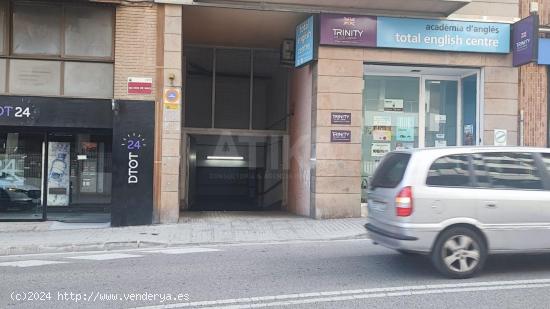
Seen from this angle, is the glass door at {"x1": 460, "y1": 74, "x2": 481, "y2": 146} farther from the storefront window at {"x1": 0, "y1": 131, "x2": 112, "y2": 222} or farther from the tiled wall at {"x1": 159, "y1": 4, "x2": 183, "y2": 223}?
the storefront window at {"x1": 0, "y1": 131, "x2": 112, "y2": 222}

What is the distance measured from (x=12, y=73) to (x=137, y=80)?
286 cm

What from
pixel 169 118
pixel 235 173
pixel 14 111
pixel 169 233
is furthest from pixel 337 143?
pixel 235 173

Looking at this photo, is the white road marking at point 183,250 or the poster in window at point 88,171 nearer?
the white road marking at point 183,250

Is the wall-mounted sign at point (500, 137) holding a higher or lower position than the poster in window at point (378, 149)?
higher

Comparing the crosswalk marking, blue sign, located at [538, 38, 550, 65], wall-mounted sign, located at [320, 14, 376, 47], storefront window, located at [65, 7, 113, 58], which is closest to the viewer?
the crosswalk marking

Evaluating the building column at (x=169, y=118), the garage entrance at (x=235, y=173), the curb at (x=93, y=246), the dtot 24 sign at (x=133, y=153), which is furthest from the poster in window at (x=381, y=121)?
the dtot 24 sign at (x=133, y=153)

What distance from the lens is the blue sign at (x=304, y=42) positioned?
1256 centimetres

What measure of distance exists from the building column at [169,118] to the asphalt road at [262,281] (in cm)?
307

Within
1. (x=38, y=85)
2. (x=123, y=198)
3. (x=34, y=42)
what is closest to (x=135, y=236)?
(x=123, y=198)

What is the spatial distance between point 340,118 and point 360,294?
7.14 m

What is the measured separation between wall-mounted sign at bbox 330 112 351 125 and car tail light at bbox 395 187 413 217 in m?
6.10

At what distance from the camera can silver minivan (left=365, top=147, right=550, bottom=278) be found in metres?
6.66

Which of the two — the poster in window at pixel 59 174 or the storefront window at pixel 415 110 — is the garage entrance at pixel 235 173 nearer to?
the storefront window at pixel 415 110

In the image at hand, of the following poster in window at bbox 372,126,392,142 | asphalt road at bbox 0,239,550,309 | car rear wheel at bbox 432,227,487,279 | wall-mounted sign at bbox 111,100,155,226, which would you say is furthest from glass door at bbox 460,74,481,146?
wall-mounted sign at bbox 111,100,155,226
